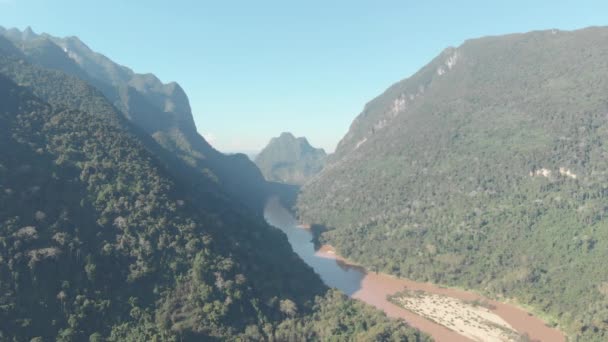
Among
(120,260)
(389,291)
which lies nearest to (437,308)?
(389,291)

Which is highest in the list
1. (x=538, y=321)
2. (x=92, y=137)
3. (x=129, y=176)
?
(x=92, y=137)

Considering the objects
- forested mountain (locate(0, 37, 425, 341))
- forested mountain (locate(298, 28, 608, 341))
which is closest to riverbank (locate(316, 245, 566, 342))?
forested mountain (locate(298, 28, 608, 341))

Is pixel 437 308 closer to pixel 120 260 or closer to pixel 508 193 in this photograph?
pixel 508 193

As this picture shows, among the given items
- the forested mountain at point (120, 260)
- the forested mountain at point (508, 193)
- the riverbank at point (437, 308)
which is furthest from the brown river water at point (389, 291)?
the forested mountain at point (120, 260)

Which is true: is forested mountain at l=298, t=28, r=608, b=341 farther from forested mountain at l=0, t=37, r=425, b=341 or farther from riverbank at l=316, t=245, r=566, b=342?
forested mountain at l=0, t=37, r=425, b=341

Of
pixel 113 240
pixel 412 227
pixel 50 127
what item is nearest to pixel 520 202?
pixel 412 227

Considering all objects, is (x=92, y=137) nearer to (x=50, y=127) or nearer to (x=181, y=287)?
(x=50, y=127)
